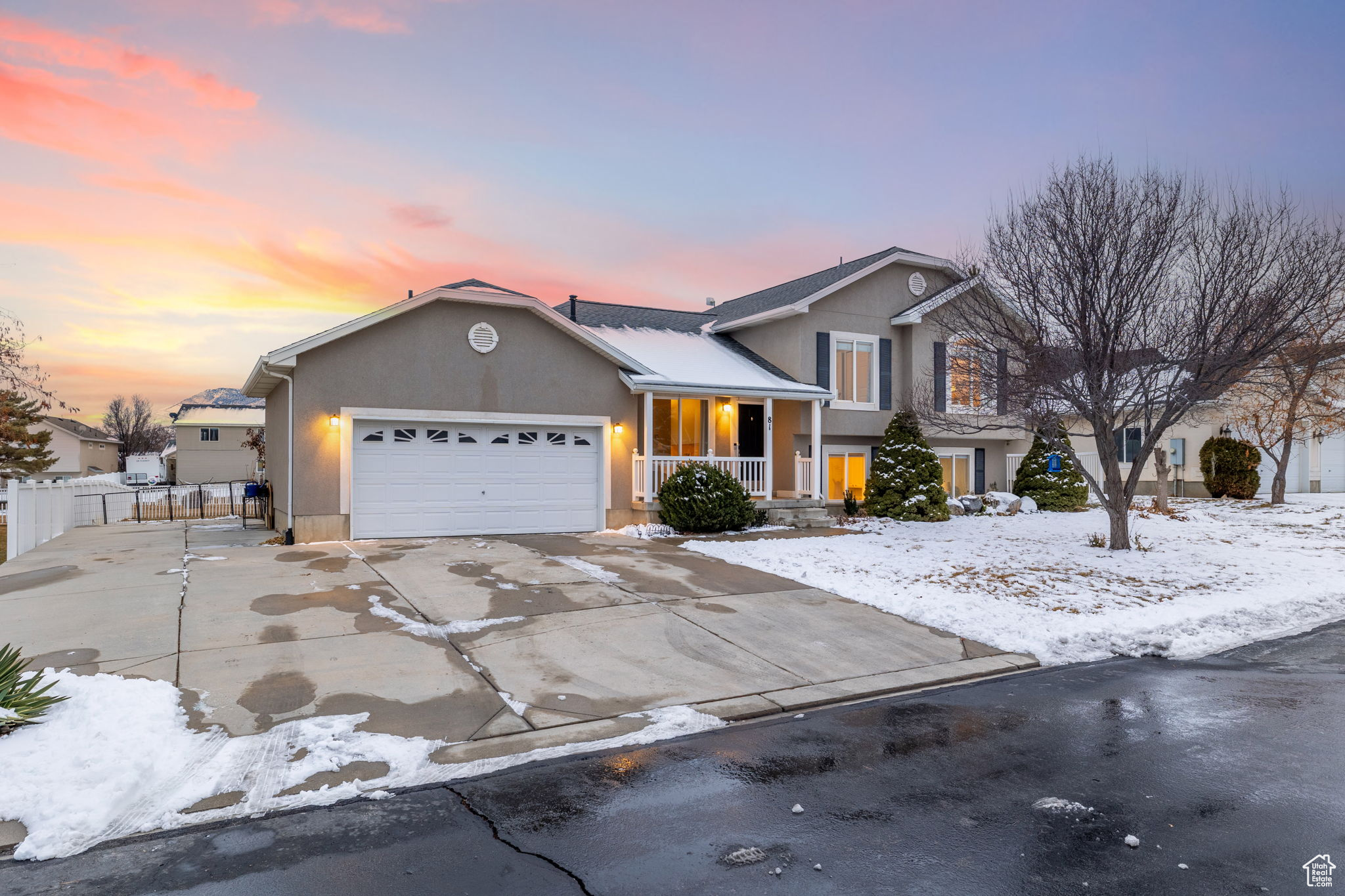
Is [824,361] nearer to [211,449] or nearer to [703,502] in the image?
[703,502]

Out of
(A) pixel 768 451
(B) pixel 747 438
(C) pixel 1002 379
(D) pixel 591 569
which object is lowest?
(D) pixel 591 569

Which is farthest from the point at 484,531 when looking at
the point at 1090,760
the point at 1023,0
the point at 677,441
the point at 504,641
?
the point at 1023,0

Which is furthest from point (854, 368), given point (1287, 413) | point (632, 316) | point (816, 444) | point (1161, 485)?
point (1287, 413)

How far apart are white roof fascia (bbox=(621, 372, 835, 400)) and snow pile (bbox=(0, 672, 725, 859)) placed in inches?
411

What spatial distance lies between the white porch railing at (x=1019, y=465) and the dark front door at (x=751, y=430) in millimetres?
7434

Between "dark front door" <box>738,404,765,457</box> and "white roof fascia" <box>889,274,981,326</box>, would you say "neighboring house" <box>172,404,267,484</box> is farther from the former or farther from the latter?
"white roof fascia" <box>889,274,981,326</box>

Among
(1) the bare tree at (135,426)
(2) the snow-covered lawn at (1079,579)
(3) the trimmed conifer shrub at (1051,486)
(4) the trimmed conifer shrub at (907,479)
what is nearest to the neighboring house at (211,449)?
(4) the trimmed conifer shrub at (907,479)

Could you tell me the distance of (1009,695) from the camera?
6047 mm

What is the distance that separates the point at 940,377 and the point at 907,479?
3.13 metres

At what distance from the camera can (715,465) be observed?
646 inches

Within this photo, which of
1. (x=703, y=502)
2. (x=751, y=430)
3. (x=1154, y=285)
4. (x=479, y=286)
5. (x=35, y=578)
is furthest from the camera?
(x=751, y=430)

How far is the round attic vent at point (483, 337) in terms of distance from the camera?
14.1 m

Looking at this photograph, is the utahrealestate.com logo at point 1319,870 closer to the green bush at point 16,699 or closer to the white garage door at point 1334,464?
the green bush at point 16,699

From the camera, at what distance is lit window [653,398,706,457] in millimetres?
17938
